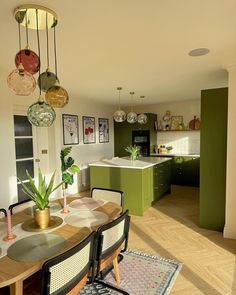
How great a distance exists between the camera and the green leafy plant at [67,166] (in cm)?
457

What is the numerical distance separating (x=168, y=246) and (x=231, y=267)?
2.44 ft

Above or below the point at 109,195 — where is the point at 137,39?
above

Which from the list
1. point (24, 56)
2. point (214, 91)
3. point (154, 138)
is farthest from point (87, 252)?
point (154, 138)

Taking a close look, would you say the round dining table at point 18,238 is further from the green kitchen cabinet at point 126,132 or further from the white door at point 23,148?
the green kitchen cabinet at point 126,132

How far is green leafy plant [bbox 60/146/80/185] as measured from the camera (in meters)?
4.57

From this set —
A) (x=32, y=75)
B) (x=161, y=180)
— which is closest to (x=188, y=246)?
(x=161, y=180)

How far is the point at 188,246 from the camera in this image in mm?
2818

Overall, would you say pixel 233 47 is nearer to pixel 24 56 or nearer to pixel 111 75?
pixel 111 75

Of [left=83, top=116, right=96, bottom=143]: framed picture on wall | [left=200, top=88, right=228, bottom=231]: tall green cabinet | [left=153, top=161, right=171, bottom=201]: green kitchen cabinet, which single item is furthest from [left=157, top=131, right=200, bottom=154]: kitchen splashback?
[left=200, top=88, right=228, bottom=231]: tall green cabinet

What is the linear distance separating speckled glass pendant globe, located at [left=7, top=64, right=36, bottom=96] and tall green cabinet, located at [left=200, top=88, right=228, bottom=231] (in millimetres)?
2477

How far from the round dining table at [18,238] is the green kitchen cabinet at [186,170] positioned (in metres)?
3.82

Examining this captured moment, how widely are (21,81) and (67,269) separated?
1350 mm

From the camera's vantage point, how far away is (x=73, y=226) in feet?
5.93

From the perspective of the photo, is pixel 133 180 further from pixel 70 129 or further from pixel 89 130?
pixel 89 130
